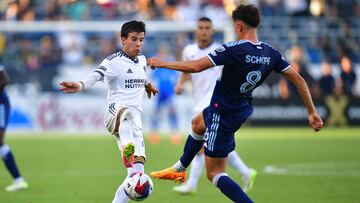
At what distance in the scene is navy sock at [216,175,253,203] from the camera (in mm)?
9430

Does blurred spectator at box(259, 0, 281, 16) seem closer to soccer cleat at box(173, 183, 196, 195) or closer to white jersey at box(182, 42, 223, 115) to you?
white jersey at box(182, 42, 223, 115)

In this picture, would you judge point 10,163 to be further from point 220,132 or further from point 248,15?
point 248,15

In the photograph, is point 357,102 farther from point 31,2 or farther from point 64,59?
Result: point 31,2

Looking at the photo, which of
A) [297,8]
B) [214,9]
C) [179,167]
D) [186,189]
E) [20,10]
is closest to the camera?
[179,167]

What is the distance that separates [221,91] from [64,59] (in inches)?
722

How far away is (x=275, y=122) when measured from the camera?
29312 millimetres

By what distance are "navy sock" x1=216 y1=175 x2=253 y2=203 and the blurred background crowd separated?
16.0 meters

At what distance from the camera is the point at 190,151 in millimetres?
10586

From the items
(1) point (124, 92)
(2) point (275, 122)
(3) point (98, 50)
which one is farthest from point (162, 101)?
(1) point (124, 92)

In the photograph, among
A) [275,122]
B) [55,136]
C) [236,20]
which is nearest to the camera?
[236,20]

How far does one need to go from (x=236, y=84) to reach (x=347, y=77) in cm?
2003

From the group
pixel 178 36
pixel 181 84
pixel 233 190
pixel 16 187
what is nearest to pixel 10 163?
pixel 16 187

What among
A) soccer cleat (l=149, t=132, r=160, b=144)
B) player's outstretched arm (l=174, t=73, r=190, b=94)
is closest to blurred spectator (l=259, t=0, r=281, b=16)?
soccer cleat (l=149, t=132, r=160, b=144)

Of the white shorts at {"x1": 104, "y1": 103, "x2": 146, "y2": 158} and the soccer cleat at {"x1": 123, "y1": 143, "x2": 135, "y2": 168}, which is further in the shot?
the white shorts at {"x1": 104, "y1": 103, "x2": 146, "y2": 158}
